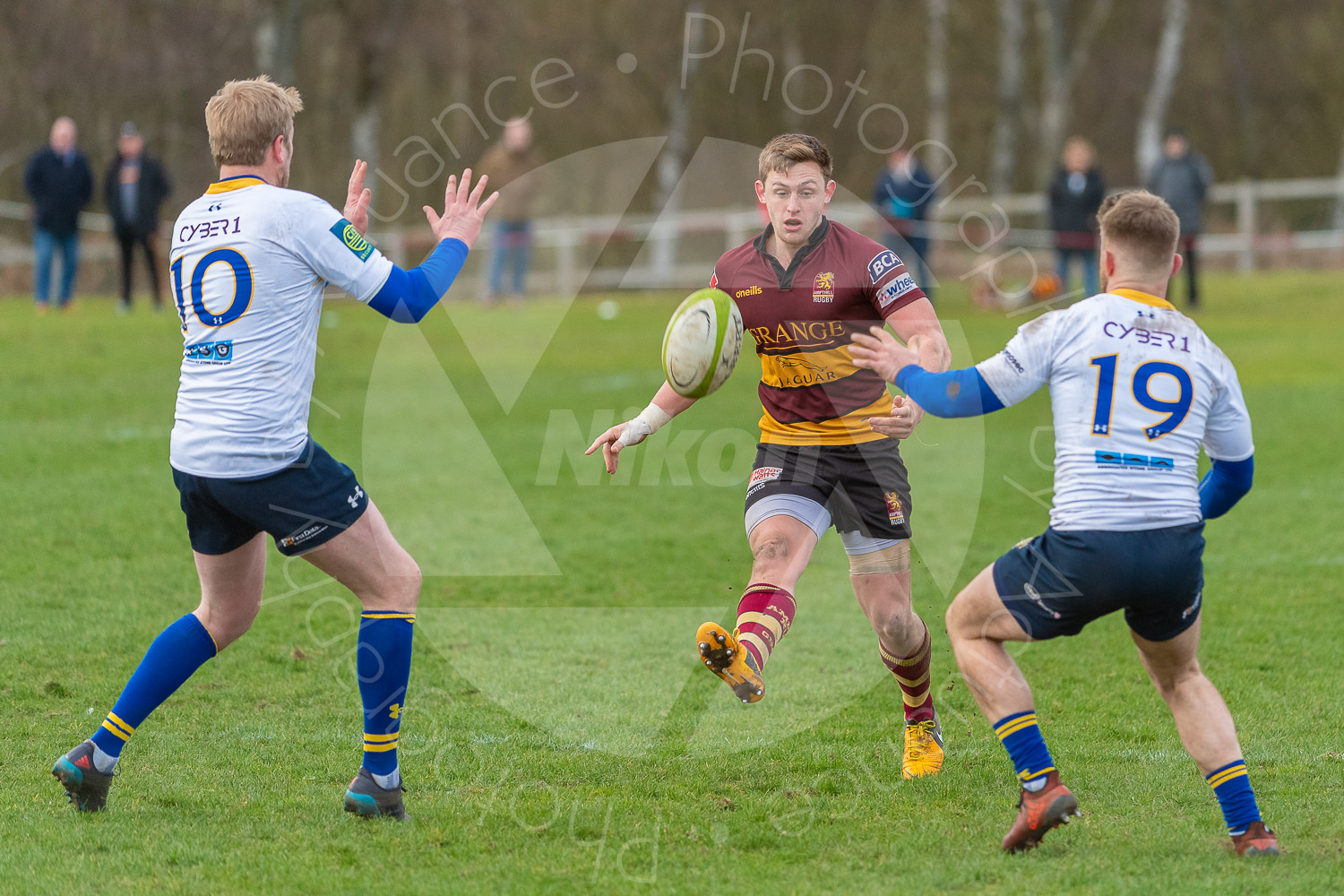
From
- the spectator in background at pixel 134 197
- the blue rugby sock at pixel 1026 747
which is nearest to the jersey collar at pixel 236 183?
the blue rugby sock at pixel 1026 747

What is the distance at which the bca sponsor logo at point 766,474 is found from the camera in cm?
523

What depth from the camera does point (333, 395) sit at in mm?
14297

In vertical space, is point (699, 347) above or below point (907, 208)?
above

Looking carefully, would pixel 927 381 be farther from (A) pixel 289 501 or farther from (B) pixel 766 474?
(A) pixel 289 501

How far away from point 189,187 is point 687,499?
2363 cm

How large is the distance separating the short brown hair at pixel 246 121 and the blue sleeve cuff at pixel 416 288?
0.55 meters

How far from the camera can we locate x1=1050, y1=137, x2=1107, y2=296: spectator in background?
20.2 m

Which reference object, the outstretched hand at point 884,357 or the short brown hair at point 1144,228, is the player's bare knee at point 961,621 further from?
the short brown hair at point 1144,228

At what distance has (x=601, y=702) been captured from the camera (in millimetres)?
5996

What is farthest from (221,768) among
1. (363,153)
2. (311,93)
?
(311,93)

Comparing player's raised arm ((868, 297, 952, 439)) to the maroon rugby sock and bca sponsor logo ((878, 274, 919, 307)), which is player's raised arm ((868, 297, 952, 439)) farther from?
the maroon rugby sock

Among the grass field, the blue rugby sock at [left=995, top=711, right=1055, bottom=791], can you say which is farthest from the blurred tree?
the blue rugby sock at [left=995, top=711, right=1055, bottom=791]

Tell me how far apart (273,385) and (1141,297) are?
2580mm

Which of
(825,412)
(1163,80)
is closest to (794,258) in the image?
(825,412)
